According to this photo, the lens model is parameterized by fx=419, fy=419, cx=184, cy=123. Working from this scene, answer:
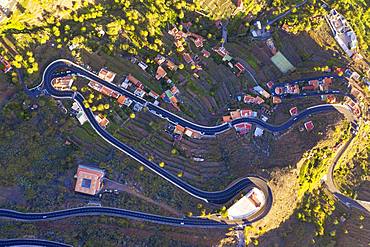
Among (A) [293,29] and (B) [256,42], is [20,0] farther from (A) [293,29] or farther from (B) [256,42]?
(A) [293,29]

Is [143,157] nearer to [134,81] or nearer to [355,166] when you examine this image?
[134,81]

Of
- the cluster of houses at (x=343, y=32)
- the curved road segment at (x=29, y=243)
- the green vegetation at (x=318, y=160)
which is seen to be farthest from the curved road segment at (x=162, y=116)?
the curved road segment at (x=29, y=243)

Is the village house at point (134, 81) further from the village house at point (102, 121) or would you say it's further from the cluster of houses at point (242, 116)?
the cluster of houses at point (242, 116)

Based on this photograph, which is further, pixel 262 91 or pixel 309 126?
pixel 262 91

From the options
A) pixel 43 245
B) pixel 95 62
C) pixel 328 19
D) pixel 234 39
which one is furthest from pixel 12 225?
pixel 328 19

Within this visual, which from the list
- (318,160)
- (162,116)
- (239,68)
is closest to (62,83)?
(162,116)

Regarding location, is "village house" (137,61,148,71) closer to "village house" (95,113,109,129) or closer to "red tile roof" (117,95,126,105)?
→ "red tile roof" (117,95,126,105)
